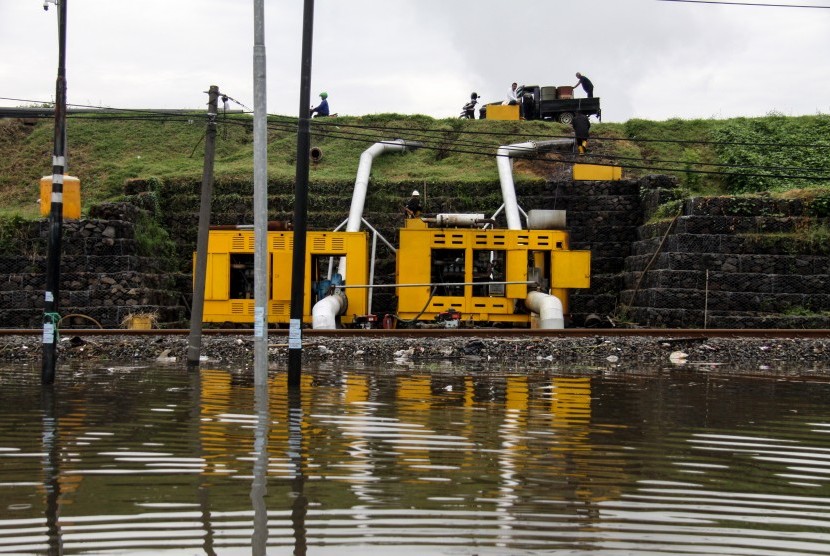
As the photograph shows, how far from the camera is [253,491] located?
7145mm

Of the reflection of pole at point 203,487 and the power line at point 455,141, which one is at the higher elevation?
the power line at point 455,141

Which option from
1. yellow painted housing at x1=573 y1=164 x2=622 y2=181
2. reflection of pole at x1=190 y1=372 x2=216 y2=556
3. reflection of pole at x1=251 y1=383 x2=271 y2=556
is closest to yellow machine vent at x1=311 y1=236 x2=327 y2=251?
yellow painted housing at x1=573 y1=164 x2=622 y2=181

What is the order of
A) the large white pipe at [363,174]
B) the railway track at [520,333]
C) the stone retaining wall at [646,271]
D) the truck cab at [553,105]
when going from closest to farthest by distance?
the railway track at [520,333]
the stone retaining wall at [646,271]
the large white pipe at [363,174]
the truck cab at [553,105]

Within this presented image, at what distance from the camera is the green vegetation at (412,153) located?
107 ft

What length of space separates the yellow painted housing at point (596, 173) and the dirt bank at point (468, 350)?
11.5 m

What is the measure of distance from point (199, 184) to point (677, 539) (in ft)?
93.7

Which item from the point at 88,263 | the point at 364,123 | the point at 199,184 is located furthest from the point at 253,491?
the point at 364,123

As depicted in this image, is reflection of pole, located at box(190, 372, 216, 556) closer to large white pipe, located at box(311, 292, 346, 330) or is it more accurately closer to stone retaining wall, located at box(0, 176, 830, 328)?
large white pipe, located at box(311, 292, 346, 330)

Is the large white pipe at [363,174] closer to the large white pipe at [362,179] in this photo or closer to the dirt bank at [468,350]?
the large white pipe at [362,179]

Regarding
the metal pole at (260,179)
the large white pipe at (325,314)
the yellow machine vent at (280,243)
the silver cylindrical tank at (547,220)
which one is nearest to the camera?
the metal pole at (260,179)

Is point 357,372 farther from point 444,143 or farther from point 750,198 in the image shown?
point 444,143

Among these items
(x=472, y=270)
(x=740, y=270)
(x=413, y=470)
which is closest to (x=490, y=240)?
(x=472, y=270)

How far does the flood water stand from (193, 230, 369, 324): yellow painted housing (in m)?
10.6

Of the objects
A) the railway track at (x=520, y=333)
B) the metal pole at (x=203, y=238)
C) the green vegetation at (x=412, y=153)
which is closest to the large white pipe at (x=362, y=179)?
the green vegetation at (x=412, y=153)
